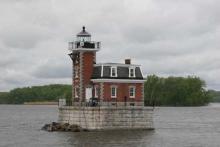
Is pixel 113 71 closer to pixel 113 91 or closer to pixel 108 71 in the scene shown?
pixel 108 71

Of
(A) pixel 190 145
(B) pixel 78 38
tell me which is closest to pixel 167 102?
(B) pixel 78 38

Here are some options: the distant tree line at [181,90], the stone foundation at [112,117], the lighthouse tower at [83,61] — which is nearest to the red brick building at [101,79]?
the lighthouse tower at [83,61]

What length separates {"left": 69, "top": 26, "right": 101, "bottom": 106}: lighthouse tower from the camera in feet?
198

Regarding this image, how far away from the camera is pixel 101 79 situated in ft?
193

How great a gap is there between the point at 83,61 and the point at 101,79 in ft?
9.70

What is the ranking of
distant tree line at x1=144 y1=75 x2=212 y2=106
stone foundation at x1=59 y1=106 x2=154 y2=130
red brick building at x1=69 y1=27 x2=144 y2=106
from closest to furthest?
stone foundation at x1=59 y1=106 x2=154 y2=130 → red brick building at x1=69 y1=27 x2=144 y2=106 → distant tree line at x1=144 y1=75 x2=212 y2=106

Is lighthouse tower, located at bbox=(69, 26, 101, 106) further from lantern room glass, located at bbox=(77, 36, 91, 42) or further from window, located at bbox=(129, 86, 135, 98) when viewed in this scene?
window, located at bbox=(129, 86, 135, 98)

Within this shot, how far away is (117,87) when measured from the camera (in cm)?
5947

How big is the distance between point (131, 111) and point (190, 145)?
30.2 feet

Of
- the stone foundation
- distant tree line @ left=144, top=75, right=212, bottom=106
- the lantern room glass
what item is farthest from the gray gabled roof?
distant tree line @ left=144, top=75, right=212, bottom=106

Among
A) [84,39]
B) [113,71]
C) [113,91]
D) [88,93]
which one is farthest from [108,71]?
[84,39]

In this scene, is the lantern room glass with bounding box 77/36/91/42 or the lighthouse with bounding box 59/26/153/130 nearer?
the lighthouse with bounding box 59/26/153/130

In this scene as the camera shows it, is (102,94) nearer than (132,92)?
Yes

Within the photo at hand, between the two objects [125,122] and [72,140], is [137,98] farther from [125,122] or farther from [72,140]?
[72,140]
